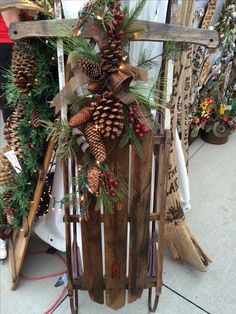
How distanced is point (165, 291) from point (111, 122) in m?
1.30

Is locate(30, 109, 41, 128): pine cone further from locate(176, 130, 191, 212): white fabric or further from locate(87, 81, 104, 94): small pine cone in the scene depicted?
locate(176, 130, 191, 212): white fabric

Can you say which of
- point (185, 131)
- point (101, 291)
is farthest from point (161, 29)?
point (101, 291)

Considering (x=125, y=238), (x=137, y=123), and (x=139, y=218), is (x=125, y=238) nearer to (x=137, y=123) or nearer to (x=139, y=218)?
(x=139, y=218)

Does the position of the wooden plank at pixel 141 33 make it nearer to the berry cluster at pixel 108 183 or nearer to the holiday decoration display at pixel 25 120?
the holiday decoration display at pixel 25 120

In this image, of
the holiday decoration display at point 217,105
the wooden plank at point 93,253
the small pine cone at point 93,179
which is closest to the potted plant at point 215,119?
the holiday decoration display at point 217,105

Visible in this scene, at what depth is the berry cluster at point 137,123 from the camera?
1218 mm

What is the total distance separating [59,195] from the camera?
6.27 ft

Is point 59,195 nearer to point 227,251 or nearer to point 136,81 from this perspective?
point 136,81

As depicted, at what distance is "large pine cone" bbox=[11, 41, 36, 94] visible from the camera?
4.53ft

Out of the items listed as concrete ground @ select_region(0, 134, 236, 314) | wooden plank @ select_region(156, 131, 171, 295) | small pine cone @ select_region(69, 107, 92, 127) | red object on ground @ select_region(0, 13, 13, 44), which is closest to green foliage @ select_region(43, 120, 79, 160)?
small pine cone @ select_region(69, 107, 92, 127)

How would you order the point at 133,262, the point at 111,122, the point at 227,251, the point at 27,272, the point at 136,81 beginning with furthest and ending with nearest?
the point at 227,251
the point at 27,272
the point at 133,262
the point at 136,81
the point at 111,122

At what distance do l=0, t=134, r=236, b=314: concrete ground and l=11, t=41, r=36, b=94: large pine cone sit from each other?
→ 127 centimetres

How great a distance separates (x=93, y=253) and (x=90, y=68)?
0.91m

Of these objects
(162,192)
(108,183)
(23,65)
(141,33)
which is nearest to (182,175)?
(162,192)
